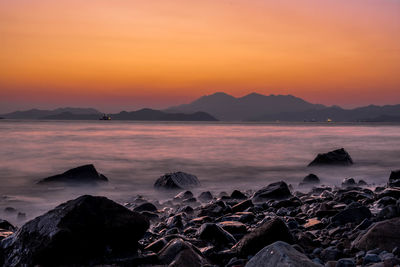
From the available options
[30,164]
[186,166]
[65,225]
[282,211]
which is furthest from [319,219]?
[30,164]

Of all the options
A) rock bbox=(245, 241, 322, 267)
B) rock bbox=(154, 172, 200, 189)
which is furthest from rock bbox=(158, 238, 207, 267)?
rock bbox=(154, 172, 200, 189)

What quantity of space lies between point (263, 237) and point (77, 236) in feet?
7.38

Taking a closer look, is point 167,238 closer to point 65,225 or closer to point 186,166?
point 65,225

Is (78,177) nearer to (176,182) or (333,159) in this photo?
(176,182)

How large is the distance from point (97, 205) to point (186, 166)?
17.2 metres

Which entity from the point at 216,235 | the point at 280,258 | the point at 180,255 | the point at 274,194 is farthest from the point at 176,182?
the point at 280,258

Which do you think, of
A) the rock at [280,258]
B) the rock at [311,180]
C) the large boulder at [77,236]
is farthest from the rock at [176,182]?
the rock at [280,258]

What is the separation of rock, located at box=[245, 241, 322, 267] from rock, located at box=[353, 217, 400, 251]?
145cm

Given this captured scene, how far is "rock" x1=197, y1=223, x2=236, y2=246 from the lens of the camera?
5320 mm

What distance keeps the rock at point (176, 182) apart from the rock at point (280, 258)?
9.36 metres

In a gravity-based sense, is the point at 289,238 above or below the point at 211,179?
above

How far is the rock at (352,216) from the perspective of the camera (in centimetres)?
593

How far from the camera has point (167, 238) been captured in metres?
5.43

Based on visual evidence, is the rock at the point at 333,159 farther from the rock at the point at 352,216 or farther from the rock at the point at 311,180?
the rock at the point at 352,216
